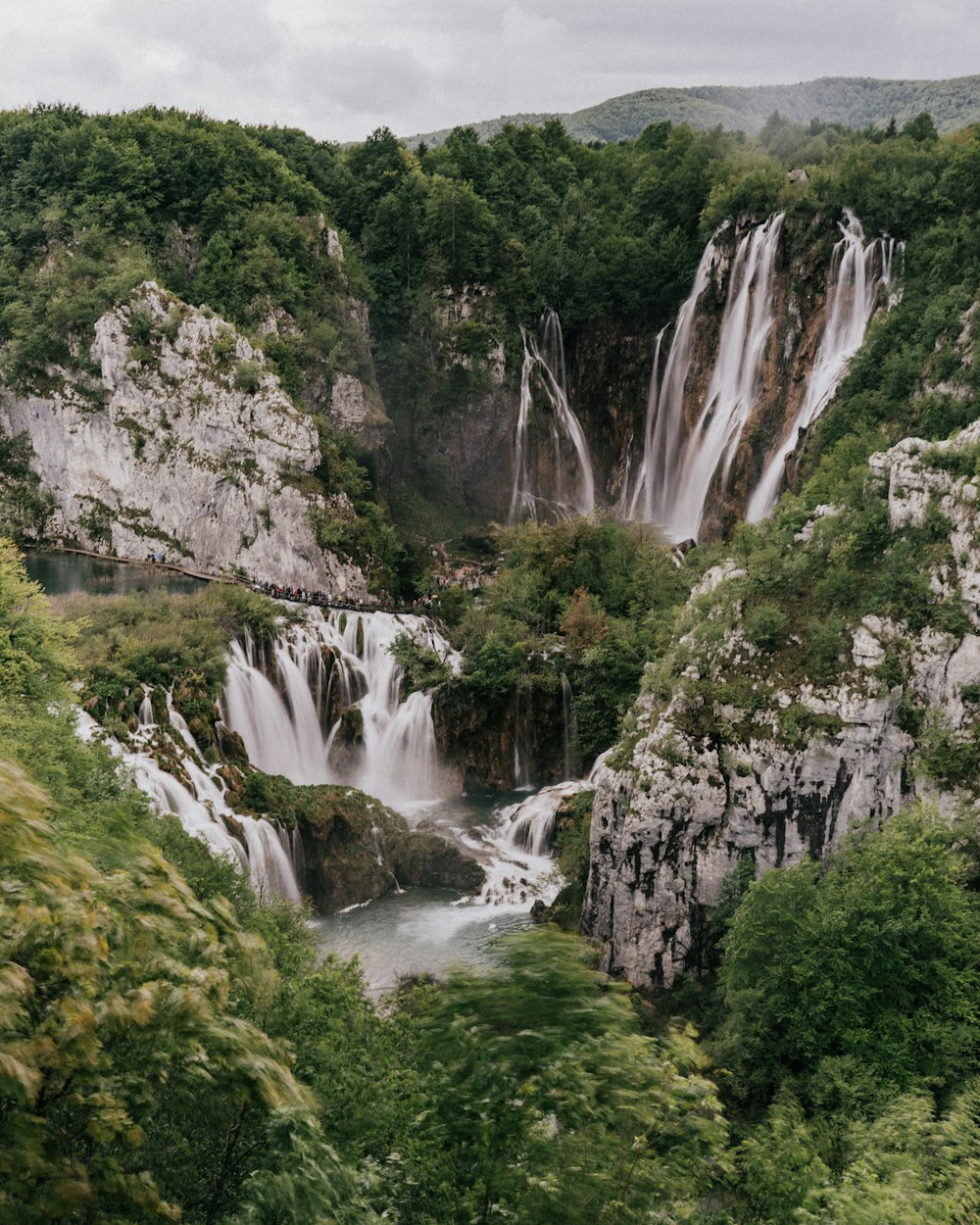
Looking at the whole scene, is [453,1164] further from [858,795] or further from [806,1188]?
[858,795]

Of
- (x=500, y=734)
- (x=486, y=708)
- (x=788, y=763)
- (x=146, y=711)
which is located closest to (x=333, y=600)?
(x=486, y=708)

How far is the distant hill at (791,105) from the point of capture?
10312cm

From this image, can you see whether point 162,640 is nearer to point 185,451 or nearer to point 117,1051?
point 185,451

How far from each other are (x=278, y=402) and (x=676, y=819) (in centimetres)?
3191

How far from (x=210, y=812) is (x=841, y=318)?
32.8m

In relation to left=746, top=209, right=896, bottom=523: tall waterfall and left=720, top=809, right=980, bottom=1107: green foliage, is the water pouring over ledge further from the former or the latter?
left=720, top=809, right=980, bottom=1107: green foliage

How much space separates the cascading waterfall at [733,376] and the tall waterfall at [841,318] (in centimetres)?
273

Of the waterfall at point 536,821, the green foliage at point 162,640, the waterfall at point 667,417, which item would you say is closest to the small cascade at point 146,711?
the green foliage at point 162,640

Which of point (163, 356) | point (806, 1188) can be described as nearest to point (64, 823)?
point (806, 1188)

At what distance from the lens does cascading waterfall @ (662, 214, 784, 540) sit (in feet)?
145

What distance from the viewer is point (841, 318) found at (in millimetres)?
41500

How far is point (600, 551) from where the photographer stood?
39344 mm

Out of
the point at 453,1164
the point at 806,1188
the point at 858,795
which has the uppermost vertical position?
the point at 453,1164

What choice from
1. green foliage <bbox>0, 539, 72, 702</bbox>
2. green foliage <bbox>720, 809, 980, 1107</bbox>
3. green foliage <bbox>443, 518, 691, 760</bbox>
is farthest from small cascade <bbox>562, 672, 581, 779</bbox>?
green foliage <bbox>0, 539, 72, 702</bbox>
